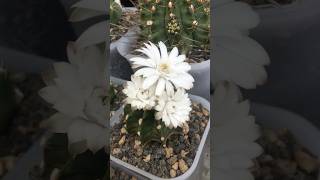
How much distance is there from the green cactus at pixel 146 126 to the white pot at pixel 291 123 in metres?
0.18

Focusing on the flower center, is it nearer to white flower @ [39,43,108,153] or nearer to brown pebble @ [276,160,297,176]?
white flower @ [39,43,108,153]

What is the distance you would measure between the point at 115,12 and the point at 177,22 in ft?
0.43

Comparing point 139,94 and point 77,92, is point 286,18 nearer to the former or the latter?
point 139,94

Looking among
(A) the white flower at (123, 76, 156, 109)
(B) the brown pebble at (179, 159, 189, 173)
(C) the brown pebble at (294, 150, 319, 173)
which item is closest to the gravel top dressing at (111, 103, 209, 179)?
(B) the brown pebble at (179, 159, 189, 173)

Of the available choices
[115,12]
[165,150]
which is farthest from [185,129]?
[115,12]

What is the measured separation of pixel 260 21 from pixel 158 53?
20 centimetres

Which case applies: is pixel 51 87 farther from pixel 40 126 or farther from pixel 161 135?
pixel 161 135

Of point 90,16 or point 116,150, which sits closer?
point 90,16

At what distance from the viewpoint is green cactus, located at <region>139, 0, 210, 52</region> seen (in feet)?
2.58

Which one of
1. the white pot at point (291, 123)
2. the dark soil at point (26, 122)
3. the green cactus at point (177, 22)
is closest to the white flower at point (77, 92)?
the dark soil at point (26, 122)

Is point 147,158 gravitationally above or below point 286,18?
below

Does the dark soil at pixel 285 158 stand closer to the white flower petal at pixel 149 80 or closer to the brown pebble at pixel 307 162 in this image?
the brown pebble at pixel 307 162

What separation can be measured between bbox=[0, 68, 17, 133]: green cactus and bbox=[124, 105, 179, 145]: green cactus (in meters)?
0.23

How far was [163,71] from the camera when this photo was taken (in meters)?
0.74
